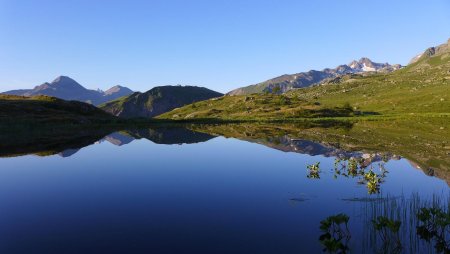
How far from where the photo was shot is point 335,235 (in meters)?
18.7

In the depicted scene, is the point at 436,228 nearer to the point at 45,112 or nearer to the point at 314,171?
the point at 314,171

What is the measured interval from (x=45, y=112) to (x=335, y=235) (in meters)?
142

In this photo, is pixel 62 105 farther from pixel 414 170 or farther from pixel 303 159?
pixel 414 170

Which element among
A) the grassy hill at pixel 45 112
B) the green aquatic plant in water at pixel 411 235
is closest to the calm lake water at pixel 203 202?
the green aquatic plant in water at pixel 411 235

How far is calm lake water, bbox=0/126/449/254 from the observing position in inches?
707

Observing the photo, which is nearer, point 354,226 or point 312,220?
point 354,226

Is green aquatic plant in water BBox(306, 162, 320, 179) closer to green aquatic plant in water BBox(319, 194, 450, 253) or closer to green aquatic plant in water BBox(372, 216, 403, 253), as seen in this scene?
green aquatic plant in water BBox(319, 194, 450, 253)

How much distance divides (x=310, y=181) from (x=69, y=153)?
39.0 metres

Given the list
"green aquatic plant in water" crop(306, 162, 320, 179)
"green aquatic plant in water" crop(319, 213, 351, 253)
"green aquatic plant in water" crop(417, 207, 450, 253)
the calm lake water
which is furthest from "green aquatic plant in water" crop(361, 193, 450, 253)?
"green aquatic plant in water" crop(306, 162, 320, 179)

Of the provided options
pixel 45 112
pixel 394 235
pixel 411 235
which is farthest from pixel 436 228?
pixel 45 112

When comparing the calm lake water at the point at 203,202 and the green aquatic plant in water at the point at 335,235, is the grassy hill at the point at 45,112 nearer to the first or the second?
the calm lake water at the point at 203,202

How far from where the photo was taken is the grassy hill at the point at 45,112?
115 meters

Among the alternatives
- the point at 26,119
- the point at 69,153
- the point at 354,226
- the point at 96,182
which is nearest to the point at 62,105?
the point at 26,119

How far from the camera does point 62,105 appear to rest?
529 feet
